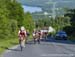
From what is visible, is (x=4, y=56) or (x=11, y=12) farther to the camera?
(x=11, y=12)

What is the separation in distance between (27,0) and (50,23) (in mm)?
101203

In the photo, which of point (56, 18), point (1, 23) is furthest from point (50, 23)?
point (1, 23)

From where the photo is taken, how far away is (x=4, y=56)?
23.3 m

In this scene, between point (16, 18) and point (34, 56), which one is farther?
point (16, 18)

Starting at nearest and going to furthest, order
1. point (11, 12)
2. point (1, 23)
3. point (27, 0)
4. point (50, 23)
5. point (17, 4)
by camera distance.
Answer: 1. point (1, 23)
2. point (27, 0)
3. point (11, 12)
4. point (17, 4)
5. point (50, 23)

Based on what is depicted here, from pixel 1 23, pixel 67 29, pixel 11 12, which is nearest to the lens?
pixel 1 23

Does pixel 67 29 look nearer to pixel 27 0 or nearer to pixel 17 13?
pixel 17 13

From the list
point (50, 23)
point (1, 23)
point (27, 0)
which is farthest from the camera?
point (50, 23)

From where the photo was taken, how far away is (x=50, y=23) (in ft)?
525

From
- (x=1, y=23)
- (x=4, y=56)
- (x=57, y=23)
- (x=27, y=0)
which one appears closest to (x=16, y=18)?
(x=27, y=0)

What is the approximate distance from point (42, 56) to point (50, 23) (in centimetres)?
13674

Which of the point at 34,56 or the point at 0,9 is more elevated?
the point at 0,9

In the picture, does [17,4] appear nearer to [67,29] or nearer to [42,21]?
[67,29]

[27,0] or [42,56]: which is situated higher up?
[27,0]
